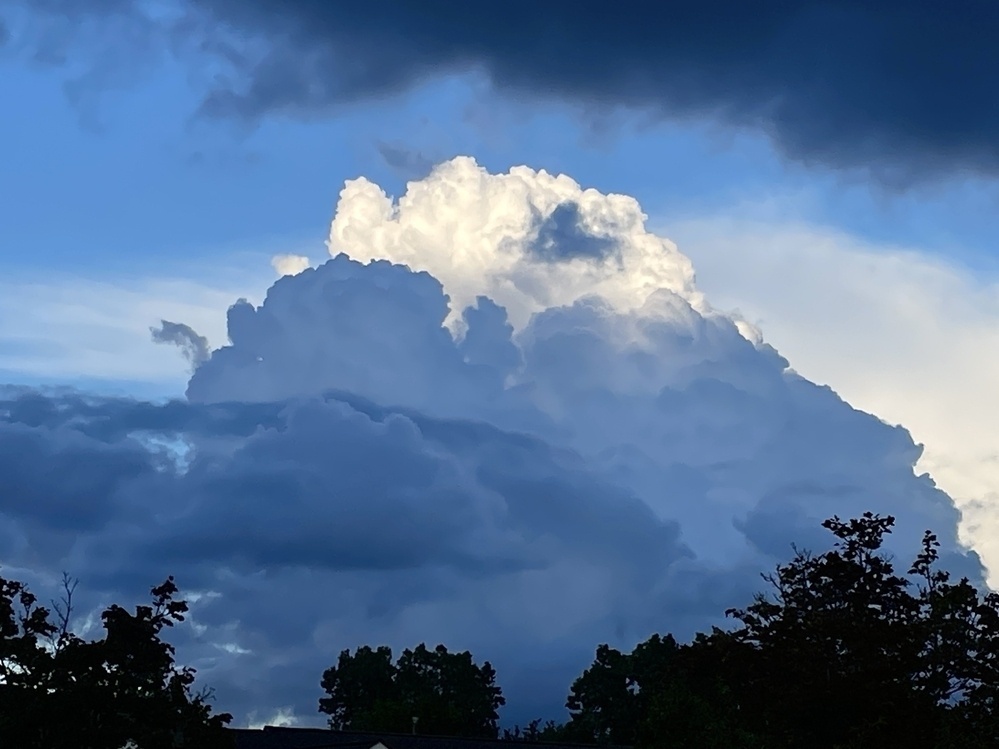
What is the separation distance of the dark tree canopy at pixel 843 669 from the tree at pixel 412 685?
8859 centimetres

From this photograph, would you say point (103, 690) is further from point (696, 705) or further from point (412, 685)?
point (412, 685)

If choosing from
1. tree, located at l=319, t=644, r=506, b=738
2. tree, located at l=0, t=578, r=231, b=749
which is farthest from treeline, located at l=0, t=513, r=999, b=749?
tree, located at l=319, t=644, r=506, b=738

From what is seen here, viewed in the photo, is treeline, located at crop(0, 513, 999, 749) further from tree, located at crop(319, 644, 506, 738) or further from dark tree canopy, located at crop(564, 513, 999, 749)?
tree, located at crop(319, 644, 506, 738)

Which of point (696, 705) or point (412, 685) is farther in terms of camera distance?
point (412, 685)

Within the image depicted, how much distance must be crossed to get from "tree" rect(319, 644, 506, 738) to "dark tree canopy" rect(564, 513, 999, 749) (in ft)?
291

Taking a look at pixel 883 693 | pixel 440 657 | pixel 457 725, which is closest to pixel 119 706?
pixel 883 693

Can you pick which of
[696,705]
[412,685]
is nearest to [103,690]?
[696,705]

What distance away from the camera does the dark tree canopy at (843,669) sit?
54531 mm

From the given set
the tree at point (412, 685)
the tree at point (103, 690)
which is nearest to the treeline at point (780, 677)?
the tree at point (103, 690)

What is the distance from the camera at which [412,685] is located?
6481 inches

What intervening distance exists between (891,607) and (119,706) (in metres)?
33.0

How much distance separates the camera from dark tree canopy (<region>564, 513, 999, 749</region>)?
54.5m

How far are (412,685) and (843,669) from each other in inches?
4429

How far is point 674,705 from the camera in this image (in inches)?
2322
